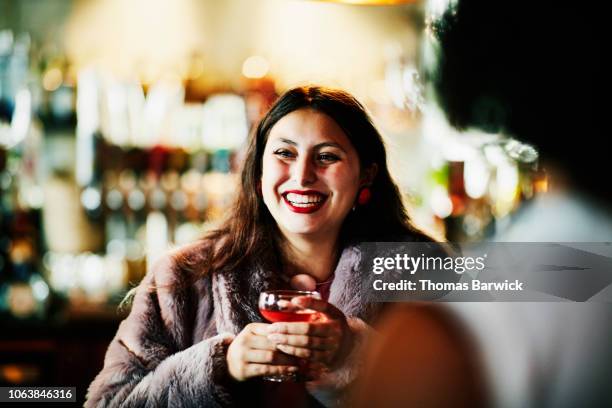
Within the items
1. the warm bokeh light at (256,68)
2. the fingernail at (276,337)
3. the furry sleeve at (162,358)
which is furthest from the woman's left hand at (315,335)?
the warm bokeh light at (256,68)

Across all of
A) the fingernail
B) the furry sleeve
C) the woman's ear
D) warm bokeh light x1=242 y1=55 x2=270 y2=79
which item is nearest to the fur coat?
the furry sleeve

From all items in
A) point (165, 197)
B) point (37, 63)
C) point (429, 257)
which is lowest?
point (429, 257)

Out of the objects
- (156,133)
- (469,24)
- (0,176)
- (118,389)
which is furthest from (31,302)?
(469,24)

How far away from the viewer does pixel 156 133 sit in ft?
10.4

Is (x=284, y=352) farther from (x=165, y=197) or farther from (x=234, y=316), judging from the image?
(x=165, y=197)

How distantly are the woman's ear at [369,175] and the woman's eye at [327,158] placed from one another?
8 cm

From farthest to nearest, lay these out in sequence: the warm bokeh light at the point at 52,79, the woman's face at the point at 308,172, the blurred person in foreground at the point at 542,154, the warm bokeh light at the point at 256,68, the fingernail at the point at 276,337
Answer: the warm bokeh light at the point at 256,68, the warm bokeh light at the point at 52,79, the woman's face at the point at 308,172, the fingernail at the point at 276,337, the blurred person in foreground at the point at 542,154

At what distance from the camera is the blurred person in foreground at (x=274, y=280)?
1562 mm

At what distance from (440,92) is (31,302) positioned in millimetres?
1889

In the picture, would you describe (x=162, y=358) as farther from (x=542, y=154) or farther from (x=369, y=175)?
(x=542, y=154)

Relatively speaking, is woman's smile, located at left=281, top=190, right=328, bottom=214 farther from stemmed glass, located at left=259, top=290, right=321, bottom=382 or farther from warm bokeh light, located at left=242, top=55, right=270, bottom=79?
warm bokeh light, located at left=242, top=55, right=270, bottom=79

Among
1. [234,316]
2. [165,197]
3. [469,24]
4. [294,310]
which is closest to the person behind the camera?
[294,310]

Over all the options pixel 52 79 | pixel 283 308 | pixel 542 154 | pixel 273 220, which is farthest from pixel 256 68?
pixel 283 308

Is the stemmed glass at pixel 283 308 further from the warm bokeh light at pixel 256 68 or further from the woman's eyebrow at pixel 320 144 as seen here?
the warm bokeh light at pixel 256 68
